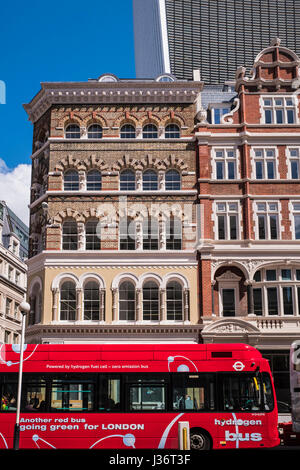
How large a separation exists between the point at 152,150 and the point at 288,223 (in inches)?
370

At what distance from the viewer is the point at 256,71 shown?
34562 millimetres

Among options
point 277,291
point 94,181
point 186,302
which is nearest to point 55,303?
point 186,302

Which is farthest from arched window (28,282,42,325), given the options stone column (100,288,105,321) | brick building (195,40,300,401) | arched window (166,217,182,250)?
brick building (195,40,300,401)

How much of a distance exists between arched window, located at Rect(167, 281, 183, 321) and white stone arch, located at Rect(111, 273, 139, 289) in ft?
6.45

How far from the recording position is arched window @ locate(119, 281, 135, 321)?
103ft

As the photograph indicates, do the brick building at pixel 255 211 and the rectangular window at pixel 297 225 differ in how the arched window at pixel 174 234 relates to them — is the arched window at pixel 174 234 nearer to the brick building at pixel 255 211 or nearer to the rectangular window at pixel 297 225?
the brick building at pixel 255 211

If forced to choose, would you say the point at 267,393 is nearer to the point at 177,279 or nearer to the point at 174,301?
the point at 174,301

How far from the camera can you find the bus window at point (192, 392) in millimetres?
17688

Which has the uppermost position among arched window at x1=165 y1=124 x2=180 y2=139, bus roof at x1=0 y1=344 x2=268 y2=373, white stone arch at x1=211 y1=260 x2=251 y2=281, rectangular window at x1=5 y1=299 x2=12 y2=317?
arched window at x1=165 y1=124 x2=180 y2=139

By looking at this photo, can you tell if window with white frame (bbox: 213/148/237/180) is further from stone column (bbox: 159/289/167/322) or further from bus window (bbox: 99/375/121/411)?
bus window (bbox: 99/375/121/411)

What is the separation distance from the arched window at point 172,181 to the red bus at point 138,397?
16.4 meters

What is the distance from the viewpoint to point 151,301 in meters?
31.4

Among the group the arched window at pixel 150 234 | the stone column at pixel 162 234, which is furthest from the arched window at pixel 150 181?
the stone column at pixel 162 234

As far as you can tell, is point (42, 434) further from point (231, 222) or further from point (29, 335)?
point (231, 222)
